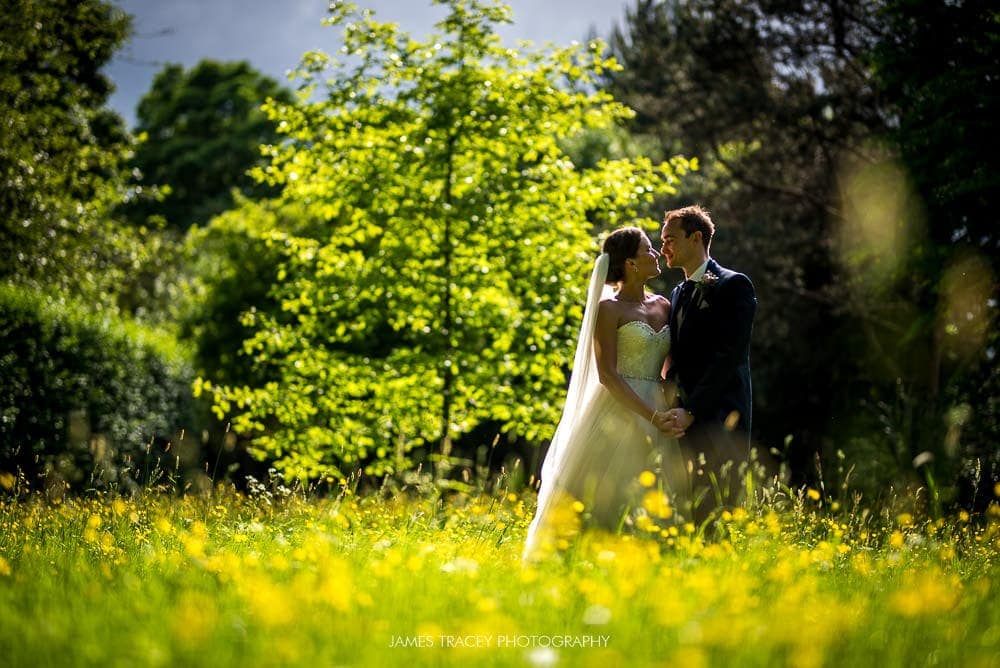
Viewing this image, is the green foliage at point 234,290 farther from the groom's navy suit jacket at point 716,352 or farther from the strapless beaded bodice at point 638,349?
the groom's navy suit jacket at point 716,352

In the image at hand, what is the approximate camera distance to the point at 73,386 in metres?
11.3

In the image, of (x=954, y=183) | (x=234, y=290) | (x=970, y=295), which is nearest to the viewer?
(x=954, y=183)

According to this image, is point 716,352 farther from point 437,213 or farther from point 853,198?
point 853,198

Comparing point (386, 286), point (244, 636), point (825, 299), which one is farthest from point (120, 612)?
point (825, 299)

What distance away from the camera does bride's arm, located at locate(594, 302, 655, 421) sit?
16.4 ft

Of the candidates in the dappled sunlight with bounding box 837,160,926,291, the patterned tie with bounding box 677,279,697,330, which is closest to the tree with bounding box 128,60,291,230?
the dappled sunlight with bounding box 837,160,926,291

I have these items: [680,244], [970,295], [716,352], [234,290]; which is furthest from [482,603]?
[234,290]

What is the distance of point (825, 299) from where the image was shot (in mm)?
16250

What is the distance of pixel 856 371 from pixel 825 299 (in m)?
3.00

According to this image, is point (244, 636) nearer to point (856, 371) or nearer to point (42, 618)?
point (42, 618)

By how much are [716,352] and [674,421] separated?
0.47 m

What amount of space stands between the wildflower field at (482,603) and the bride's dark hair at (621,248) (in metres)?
1.63

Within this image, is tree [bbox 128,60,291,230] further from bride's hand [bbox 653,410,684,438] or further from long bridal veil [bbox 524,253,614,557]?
bride's hand [bbox 653,410,684,438]

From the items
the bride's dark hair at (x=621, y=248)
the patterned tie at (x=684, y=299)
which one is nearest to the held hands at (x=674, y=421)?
the patterned tie at (x=684, y=299)
